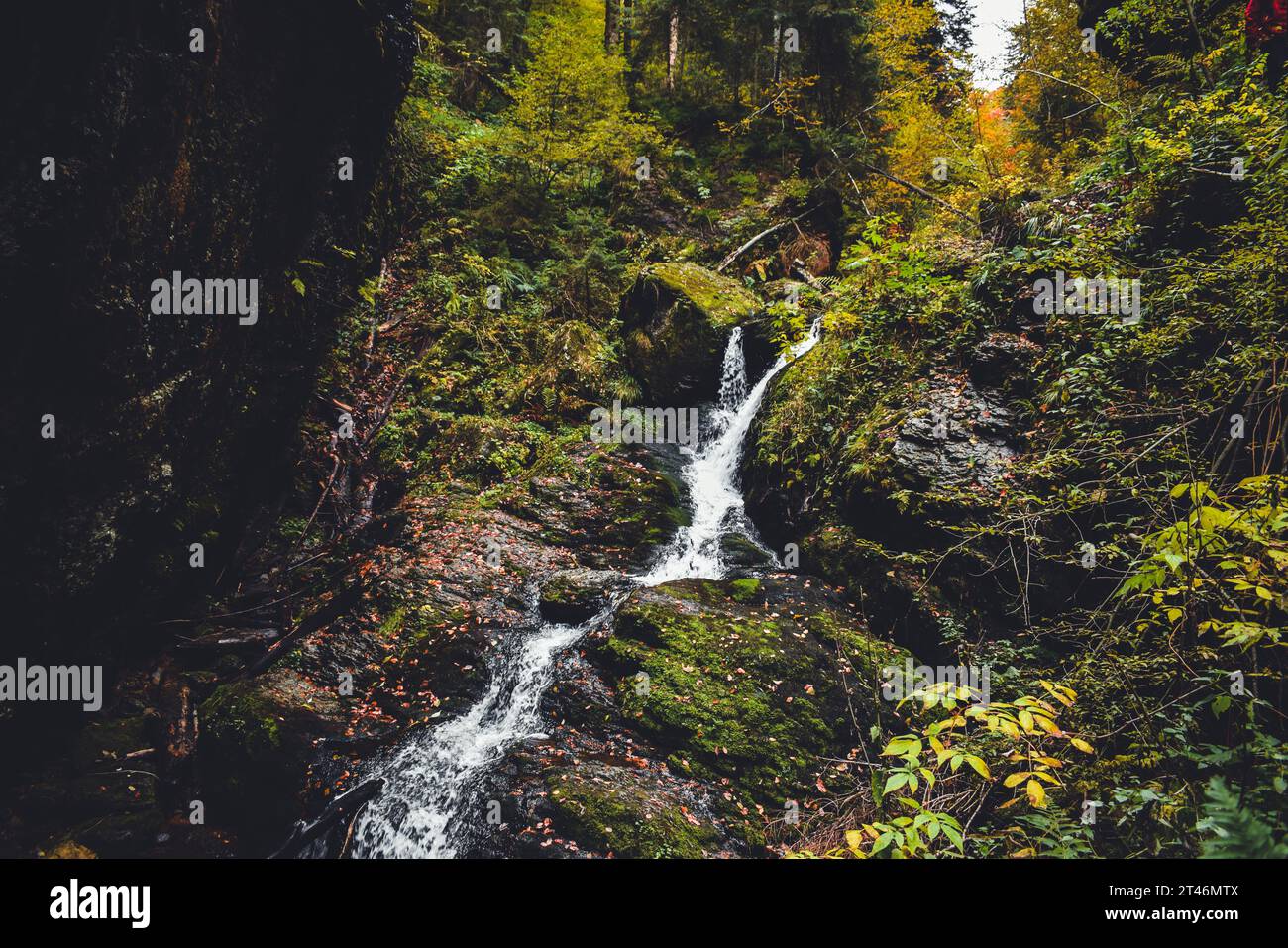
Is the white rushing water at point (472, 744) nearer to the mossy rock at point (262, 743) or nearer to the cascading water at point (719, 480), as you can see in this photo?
the cascading water at point (719, 480)

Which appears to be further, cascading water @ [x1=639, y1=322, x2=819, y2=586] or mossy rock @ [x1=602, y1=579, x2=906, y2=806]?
cascading water @ [x1=639, y1=322, x2=819, y2=586]

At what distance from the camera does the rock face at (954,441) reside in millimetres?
6711

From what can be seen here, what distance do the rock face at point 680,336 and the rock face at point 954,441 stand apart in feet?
18.2

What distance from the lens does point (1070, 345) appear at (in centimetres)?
650

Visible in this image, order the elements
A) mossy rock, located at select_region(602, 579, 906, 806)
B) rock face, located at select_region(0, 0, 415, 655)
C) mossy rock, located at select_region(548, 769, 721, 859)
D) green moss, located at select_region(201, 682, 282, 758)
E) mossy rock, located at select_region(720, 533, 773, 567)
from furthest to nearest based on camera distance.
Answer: mossy rock, located at select_region(720, 533, 773, 567) < green moss, located at select_region(201, 682, 282, 758) < mossy rock, located at select_region(602, 579, 906, 806) < mossy rock, located at select_region(548, 769, 721, 859) < rock face, located at select_region(0, 0, 415, 655)

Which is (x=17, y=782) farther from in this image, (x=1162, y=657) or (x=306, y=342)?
(x=1162, y=657)

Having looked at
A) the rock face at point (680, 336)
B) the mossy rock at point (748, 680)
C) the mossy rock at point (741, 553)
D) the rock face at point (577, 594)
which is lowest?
the mossy rock at point (748, 680)

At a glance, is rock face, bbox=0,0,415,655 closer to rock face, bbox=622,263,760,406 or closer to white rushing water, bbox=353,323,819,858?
white rushing water, bbox=353,323,819,858

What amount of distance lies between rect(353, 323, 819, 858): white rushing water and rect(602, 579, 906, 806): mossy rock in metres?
1.06

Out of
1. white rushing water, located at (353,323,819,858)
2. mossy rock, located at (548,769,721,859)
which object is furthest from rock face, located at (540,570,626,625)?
mossy rock, located at (548,769,721,859)

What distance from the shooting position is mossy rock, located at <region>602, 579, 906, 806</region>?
5664mm

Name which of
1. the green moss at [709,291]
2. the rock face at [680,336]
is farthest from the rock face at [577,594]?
the green moss at [709,291]

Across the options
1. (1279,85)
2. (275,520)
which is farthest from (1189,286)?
(275,520)
